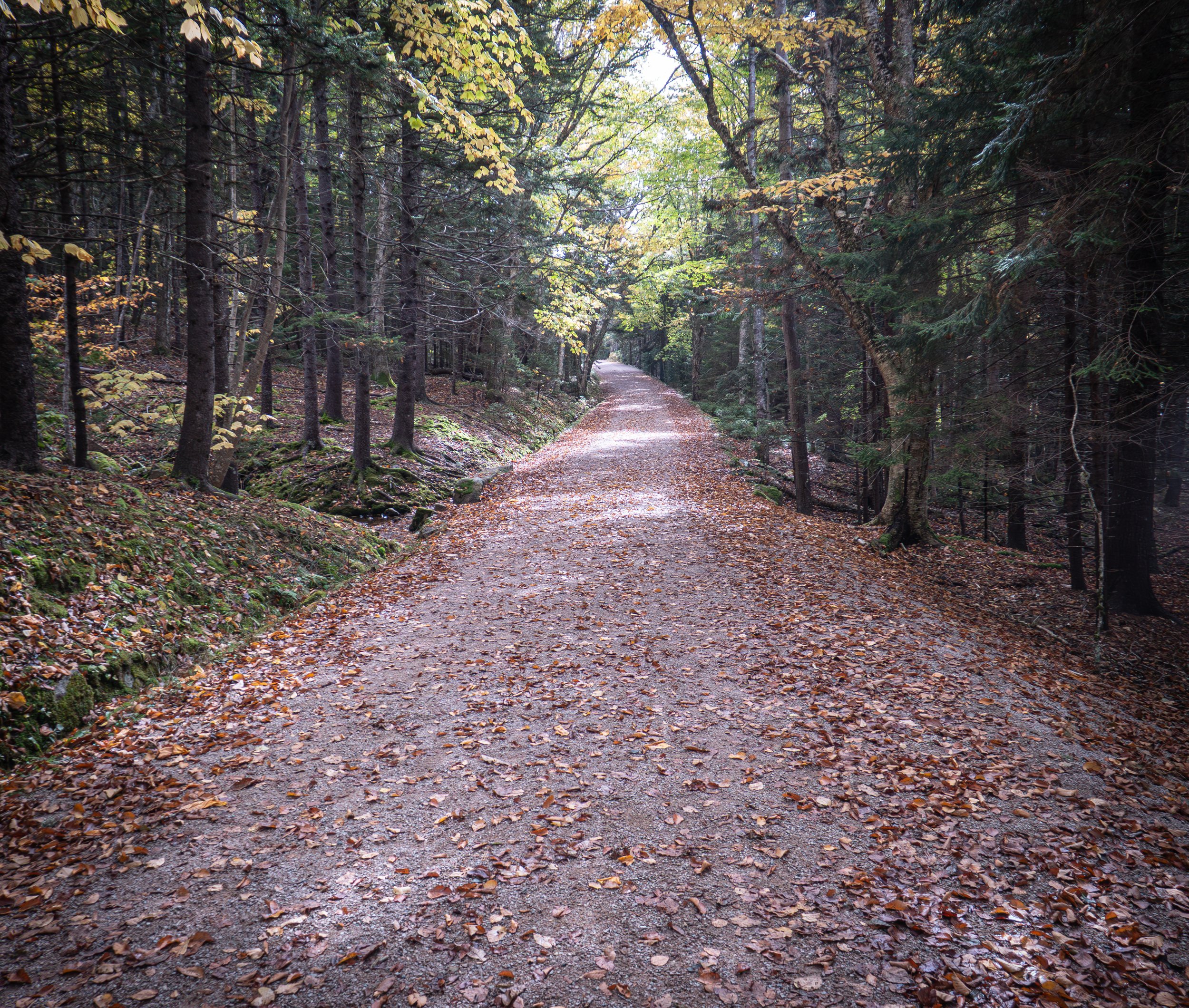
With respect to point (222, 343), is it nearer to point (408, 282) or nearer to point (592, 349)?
point (408, 282)

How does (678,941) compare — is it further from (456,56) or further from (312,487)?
(312,487)

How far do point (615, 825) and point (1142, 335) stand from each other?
8980 mm

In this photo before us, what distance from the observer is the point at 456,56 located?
282 inches

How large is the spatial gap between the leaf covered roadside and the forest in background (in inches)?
39.9

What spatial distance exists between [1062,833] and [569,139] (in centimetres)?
2427

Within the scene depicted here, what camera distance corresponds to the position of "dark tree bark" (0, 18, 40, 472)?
6.11 meters

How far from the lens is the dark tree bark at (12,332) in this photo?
6105 mm

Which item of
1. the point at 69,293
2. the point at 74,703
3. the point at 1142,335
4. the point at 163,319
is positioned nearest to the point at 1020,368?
the point at 1142,335

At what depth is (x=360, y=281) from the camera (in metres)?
12.4

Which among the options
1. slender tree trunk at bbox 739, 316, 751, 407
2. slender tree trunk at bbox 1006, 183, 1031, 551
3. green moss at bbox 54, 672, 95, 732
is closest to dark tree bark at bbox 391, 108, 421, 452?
green moss at bbox 54, 672, 95, 732

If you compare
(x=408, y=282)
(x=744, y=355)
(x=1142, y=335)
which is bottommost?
(x=1142, y=335)

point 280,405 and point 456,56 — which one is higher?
point 456,56

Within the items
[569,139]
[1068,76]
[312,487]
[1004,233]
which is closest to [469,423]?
[312,487]

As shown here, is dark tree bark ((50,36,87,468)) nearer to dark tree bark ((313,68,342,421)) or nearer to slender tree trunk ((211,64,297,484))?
slender tree trunk ((211,64,297,484))
